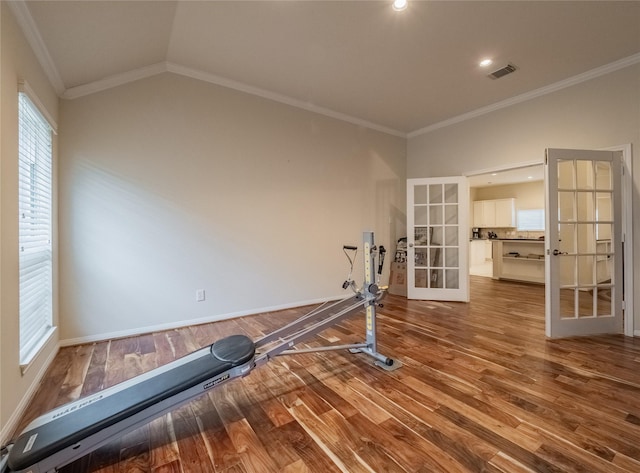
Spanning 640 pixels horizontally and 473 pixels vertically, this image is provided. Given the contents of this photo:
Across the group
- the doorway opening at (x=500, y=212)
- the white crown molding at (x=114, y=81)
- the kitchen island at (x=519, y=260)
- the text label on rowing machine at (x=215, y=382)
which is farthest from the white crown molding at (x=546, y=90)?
the text label on rowing machine at (x=215, y=382)

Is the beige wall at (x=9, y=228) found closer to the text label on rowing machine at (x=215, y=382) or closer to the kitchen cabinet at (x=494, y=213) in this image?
the text label on rowing machine at (x=215, y=382)

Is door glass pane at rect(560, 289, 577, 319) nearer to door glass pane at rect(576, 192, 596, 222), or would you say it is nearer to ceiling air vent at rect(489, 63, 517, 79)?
door glass pane at rect(576, 192, 596, 222)

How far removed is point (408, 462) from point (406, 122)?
15.4 feet

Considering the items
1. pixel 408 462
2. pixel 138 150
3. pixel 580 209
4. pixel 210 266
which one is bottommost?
pixel 408 462

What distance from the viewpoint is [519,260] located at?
6.00m

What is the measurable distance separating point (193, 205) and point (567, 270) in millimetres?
4202

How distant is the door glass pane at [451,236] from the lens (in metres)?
4.56

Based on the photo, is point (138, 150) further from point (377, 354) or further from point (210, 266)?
point (377, 354)

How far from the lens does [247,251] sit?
3764 millimetres

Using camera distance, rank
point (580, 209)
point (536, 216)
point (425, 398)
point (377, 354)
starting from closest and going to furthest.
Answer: point (425, 398) < point (377, 354) < point (580, 209) < point (536, 216)

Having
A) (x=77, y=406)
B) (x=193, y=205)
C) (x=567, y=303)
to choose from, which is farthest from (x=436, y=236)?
(x=77, y=406)

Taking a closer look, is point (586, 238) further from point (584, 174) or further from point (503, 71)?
point (503, 71)

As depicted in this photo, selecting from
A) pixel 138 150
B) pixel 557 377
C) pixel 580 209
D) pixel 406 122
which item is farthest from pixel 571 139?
pixel 138 150

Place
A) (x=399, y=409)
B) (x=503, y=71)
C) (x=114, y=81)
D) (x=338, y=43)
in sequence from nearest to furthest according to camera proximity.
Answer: (x=399, y=409) → (x=338, y=43) → (x=114, y=81) → (x=503, y=71)
